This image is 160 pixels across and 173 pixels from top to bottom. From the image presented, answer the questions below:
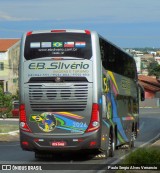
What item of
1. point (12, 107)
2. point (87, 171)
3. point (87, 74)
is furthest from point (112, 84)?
point (12, 107)

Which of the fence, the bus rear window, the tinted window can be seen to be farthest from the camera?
the fence

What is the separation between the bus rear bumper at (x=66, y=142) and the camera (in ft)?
50.6

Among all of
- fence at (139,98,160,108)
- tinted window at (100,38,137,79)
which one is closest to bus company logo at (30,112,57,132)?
tinted window at (100,38,137,79)

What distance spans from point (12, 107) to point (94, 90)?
3591 centimetres

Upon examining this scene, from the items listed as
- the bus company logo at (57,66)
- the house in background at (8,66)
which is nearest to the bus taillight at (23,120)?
the bus company logo at (57,66)

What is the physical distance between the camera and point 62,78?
51.4 feet

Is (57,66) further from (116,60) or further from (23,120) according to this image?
(116,60)

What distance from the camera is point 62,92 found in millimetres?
15555

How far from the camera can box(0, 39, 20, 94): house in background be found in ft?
264

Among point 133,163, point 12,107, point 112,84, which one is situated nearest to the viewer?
point 133,163

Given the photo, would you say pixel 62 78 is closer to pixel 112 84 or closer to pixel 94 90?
pixel 94 90

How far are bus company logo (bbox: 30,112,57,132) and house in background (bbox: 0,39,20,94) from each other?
212 feet

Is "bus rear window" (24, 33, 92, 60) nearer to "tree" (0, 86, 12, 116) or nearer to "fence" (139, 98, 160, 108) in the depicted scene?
"tree" (0, 86, 12, 116)

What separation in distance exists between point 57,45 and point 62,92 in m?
1.45
